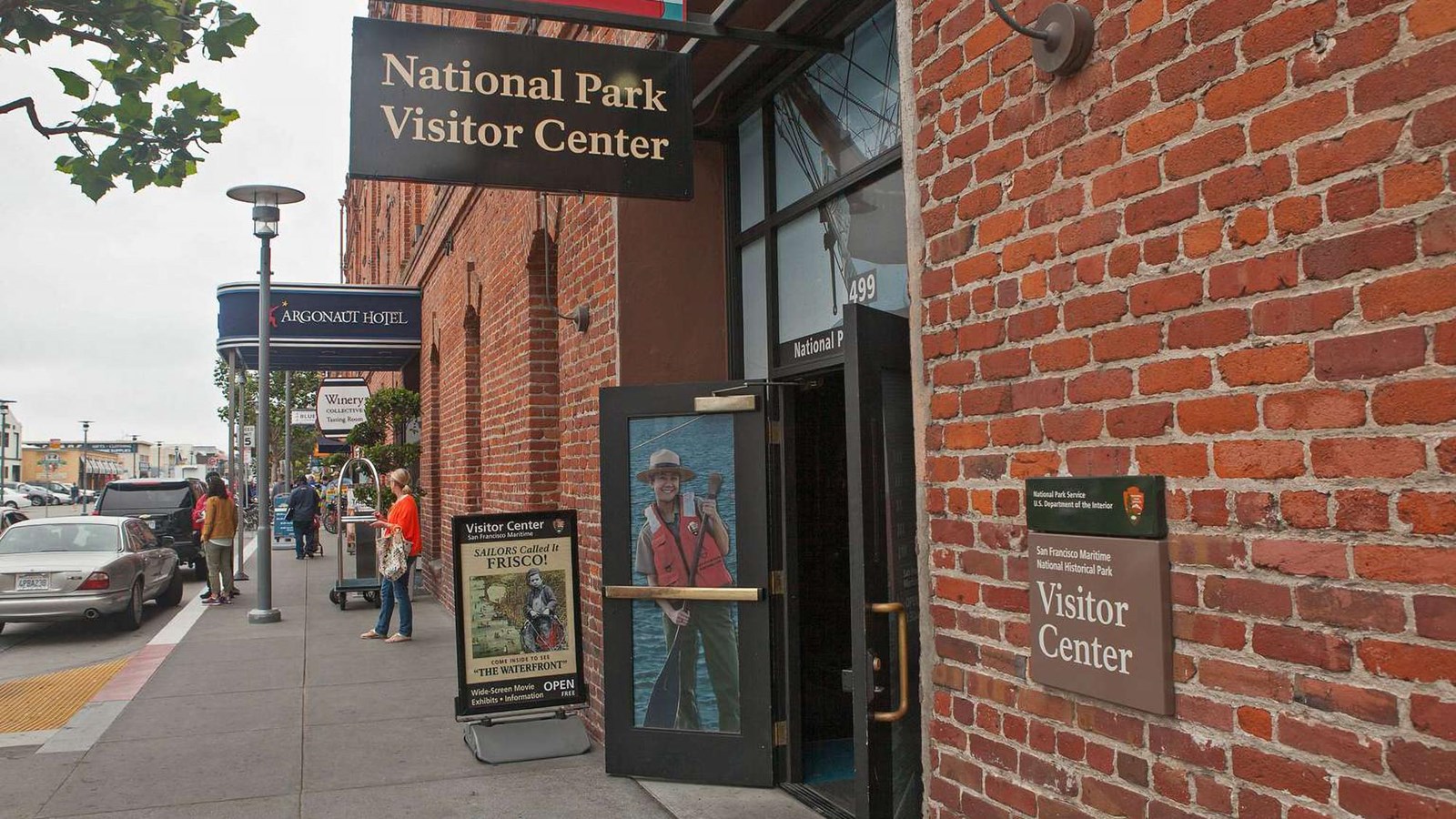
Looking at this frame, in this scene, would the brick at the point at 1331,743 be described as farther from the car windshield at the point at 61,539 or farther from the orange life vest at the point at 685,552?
the car windshield at the point at 61,539

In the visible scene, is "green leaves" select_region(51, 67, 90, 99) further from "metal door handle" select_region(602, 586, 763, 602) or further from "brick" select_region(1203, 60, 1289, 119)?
"brick" select_region(1203, 60, 1289, 119)

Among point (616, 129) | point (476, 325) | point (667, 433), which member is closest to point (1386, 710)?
point (616, 129)

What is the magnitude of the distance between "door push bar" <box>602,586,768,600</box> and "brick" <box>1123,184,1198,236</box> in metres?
3.58

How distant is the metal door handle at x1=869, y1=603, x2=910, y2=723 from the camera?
3.63 metres

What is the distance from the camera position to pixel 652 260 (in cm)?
664

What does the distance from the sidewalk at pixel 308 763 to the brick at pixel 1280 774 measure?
3450mm

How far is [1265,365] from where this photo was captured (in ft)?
7.36

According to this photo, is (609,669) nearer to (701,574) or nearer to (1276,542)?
(701,574)

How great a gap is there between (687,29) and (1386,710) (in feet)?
13.0

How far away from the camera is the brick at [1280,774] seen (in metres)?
2.15

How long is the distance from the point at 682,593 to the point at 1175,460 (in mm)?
3809

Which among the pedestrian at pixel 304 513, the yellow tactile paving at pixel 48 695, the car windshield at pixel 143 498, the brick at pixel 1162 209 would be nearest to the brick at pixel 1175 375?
the brick at pixel 1162 209

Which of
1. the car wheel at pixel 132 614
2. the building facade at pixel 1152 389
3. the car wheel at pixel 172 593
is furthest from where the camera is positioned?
the car wheel at pixel 172 593


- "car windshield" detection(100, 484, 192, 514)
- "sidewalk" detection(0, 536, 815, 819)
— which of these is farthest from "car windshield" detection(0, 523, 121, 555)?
"car windshield" detection(100, 484, 192, 514)
